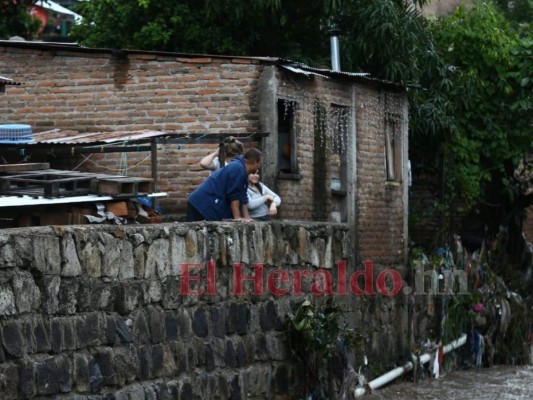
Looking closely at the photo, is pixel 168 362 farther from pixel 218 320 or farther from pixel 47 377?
pixel 47 377

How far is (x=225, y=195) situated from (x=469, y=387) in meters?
4.99

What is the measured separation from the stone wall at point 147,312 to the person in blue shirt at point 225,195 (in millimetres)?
412

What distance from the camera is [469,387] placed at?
14.6 meters

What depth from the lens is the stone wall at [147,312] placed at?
24.0ft

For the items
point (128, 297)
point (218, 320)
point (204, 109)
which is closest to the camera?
point (128, 297)

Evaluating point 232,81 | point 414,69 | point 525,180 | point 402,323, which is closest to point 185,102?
point 232,81

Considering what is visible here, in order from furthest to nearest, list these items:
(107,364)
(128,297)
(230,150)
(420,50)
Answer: (420,50) < (230,150) < (128,297) < (107,364)

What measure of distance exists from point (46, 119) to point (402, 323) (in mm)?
5012

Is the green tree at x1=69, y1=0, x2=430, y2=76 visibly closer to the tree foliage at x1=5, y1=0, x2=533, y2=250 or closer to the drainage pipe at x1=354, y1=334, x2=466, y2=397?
the tree foliage at x1=5, y1=0, x2=533, y2=250

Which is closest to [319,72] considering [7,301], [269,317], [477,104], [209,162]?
[209,162]

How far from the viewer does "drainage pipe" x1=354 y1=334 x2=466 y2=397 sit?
1258cm

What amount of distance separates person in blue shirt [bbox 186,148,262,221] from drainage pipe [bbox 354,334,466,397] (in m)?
2.34

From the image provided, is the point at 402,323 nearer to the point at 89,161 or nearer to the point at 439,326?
the point at 439,326

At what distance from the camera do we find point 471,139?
68.6 ft
